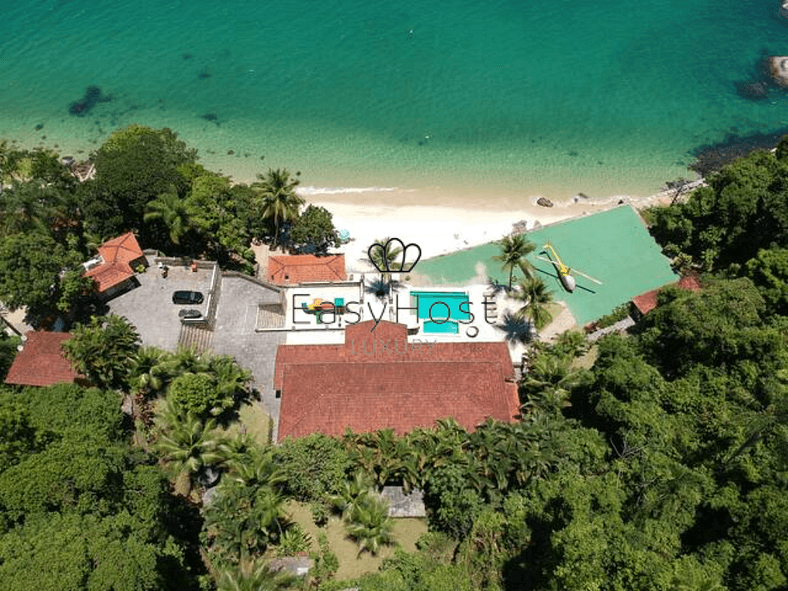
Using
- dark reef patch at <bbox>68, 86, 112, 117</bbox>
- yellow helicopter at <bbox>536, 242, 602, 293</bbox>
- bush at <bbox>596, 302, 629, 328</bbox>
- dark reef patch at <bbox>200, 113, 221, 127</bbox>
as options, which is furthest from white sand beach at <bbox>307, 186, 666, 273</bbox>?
dark reef patch at <bbox>68, 86, 112, 117</bbox>

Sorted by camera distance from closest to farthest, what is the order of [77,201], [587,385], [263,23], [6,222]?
[587,385] < [6,222] < [77,201] < [263,23]

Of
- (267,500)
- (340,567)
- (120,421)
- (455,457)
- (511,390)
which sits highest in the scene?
(511,390)

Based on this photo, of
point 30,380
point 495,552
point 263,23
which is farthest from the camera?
point 263,23

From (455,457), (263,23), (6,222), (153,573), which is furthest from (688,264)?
(263,23)

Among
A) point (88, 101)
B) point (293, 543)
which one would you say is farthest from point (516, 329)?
point (88, 101)

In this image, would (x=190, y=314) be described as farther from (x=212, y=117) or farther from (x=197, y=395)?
(x=212, y=117)

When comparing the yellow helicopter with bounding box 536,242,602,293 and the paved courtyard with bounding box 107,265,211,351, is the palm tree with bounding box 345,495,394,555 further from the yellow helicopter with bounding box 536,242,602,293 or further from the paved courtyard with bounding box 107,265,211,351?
the yellow helicopter with bounding box 536,242,602,293

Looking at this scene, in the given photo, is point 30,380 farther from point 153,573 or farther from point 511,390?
point 511,390
